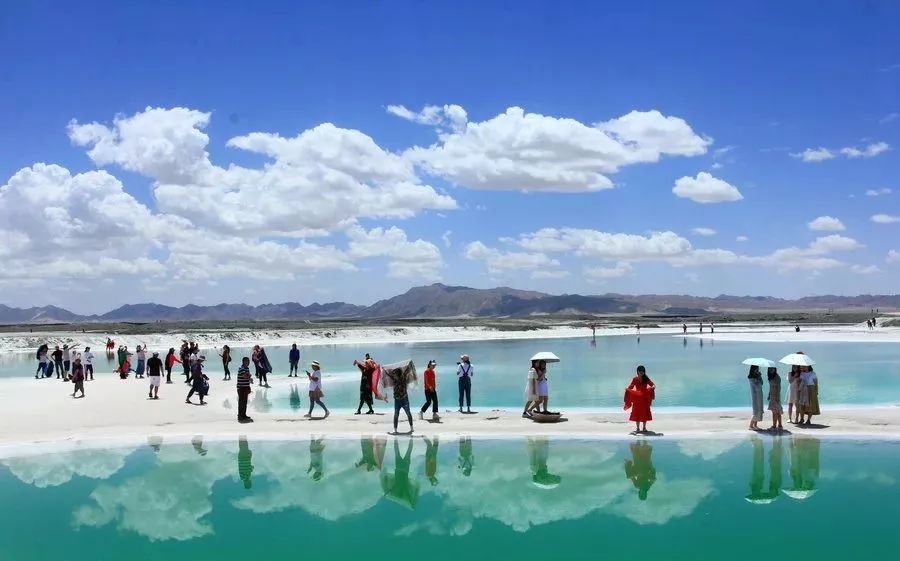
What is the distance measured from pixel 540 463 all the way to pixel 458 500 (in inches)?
132

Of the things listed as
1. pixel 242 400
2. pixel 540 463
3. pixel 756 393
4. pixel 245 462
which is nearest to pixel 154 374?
pixel 242 400

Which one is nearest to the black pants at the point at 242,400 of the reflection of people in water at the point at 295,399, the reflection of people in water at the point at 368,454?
the reflection of people in water at the point at 295,399

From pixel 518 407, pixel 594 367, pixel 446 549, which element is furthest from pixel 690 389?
pixel 446 549

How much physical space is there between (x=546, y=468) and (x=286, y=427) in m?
8.53

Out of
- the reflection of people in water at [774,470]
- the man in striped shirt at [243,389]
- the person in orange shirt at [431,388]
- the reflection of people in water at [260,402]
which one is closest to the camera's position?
the reflection of people in water at [774,470]

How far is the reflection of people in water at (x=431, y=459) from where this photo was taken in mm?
15422

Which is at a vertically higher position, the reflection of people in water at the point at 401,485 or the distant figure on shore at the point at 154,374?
the distant figure on shore at the point at 154,374

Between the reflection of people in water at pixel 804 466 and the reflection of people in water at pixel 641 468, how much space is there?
254 centimetres

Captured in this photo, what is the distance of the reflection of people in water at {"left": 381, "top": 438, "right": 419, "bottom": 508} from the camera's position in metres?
13.9

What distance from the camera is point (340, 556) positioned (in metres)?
10.8

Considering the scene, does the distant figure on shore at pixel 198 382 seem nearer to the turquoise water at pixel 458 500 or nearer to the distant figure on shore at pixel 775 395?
the turquoise water at pixel 458 500

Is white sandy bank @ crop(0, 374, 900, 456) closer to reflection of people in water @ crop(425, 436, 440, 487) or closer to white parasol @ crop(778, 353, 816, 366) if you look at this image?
reflection of people in water @ crop(425, 436, 440, 487)

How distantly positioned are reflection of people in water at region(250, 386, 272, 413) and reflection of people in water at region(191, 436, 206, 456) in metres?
5.66

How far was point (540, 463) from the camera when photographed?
54.3ft
